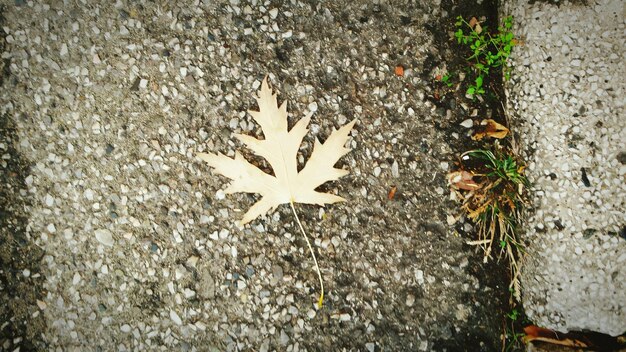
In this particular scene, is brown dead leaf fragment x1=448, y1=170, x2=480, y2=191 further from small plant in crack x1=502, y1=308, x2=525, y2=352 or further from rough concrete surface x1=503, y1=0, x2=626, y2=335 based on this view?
small plant in crack x1=502, y1=308, x2=525, y2=352

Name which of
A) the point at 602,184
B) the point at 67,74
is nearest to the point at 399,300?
the point at 602,184

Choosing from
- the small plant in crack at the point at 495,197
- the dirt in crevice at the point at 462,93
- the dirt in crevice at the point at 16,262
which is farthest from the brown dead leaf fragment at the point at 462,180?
the dirt in crevice at the point at 16,262

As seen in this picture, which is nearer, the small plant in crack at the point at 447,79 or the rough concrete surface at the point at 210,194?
the rough concrete surface at the point at 210,194

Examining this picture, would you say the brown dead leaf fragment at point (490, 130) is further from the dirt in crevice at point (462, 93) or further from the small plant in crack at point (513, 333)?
the small plant in crack at point (513, 333)

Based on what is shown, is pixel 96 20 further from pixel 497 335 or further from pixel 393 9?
pixel 497 335

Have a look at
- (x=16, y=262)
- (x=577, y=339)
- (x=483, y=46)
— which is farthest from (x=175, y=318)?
(x=483, y=46)
